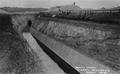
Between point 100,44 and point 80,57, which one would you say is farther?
point 80,57

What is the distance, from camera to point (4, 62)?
374 inches

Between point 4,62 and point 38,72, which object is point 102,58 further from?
point 4,62

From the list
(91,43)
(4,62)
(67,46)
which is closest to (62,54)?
(67,46)

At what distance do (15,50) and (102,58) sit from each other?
675 centimetres

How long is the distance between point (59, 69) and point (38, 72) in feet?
8.06

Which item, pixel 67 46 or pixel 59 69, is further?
pixel 67 46

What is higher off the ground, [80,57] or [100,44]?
[100,44]

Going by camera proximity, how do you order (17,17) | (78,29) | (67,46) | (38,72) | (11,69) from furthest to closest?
(17,17) < (78,29) < (67,46) < (38,72) < (11,69)

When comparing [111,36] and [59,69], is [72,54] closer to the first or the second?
[59,69]

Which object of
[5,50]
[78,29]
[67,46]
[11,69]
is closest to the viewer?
[11,69]

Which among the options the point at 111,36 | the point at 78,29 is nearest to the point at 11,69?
the point at 111,36

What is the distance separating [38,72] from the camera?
9266 millimetres

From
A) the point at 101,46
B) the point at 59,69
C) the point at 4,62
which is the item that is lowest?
the point at 59,69

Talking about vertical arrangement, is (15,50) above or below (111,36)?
below
